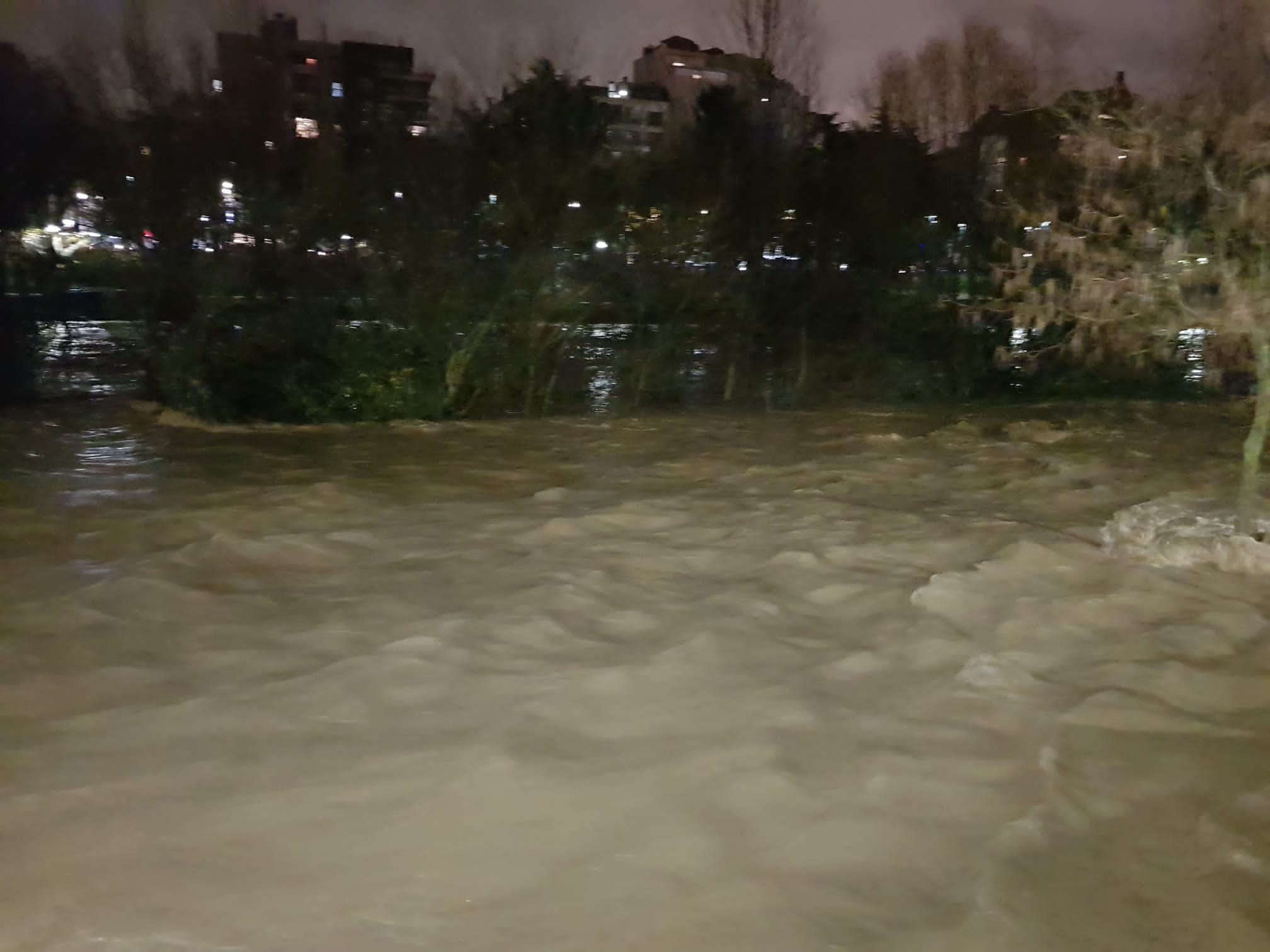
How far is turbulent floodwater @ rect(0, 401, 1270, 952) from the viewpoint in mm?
3402

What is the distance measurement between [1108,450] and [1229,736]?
23.0ft

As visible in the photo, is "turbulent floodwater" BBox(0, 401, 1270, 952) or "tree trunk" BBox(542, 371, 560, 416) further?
"tree trunk" BBox(542, 371, 560, 416)

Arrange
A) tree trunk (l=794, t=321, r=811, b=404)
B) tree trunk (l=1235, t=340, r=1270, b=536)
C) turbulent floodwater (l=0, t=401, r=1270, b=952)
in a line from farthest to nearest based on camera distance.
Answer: tree trunk (l=794, t=321, r=811, b=404), tree trunk (l=1235, t=340, r=1270, b=536), turbulent floodwater (l=0, t=401, r=1270, b=952)

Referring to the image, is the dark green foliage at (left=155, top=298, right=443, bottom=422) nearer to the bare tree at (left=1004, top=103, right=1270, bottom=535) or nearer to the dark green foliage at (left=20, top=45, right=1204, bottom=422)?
the dark green foliage at (left=20, top=45, right=1204, bottom=422)

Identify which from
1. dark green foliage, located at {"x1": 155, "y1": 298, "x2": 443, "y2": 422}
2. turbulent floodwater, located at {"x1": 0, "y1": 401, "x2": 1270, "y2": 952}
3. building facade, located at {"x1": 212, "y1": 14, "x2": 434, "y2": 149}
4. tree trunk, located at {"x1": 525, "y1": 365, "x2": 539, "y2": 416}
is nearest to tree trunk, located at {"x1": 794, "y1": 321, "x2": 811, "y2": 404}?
tree trunk, located at {"x1": 525, "y1": 365, "x2": 539, "y2": 416}

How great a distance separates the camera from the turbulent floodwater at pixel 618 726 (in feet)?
11.2

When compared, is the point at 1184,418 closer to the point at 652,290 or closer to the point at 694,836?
the point at 652,290

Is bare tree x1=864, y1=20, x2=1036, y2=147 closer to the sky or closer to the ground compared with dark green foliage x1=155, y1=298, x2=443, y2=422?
closer to the sky

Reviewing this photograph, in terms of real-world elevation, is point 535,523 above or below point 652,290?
A: below

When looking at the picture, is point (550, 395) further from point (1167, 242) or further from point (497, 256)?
point (1167, 242)

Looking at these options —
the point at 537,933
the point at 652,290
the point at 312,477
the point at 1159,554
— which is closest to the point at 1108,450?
the point at 1159,554

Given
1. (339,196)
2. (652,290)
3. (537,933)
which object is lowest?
(537,933)

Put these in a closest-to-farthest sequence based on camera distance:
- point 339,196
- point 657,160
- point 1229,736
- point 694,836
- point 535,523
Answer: point 694,836 → point 1229,736 → point 535,523 → point 339,196 → point 657,160

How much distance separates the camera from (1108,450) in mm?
11086
